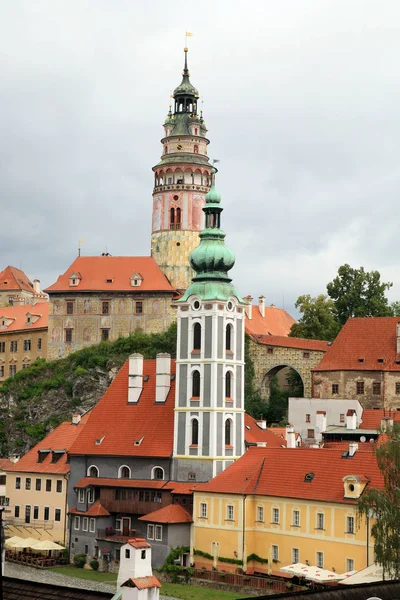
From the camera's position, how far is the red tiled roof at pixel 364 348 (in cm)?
7538

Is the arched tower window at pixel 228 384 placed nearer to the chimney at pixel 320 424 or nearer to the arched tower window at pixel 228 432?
the arched tower window at pixel 228 432

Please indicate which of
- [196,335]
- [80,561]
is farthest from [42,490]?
[196,335]

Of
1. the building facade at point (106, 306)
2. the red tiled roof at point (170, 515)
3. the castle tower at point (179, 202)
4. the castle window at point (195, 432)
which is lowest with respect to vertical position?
the red tiled roof at point (170, 515)

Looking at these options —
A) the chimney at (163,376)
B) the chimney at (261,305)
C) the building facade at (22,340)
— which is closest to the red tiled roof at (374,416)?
the chimney at (163,376)

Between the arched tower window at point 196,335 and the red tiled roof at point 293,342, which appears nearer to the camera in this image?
the arched tower window at point 196,335

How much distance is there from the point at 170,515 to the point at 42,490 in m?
11.1

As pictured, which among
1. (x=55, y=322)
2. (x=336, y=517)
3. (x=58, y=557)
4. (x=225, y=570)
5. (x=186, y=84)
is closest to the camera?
(x=336, y=517)

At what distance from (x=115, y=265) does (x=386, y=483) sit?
49528 millimetres

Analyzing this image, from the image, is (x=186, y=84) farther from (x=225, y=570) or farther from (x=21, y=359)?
(x=225, y=570)

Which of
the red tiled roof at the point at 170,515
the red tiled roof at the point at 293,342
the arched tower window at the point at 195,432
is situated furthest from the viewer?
the red tiled roof at the point at 293,342

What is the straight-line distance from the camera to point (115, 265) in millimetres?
88938

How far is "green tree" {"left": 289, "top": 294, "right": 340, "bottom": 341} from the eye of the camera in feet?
292

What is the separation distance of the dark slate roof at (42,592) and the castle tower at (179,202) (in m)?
62.0

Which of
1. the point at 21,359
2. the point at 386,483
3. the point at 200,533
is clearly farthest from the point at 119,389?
the point at 21,359
